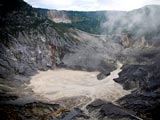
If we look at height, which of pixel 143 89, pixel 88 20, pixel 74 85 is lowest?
pixel 74 85

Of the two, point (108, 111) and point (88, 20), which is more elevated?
point (88, 20)

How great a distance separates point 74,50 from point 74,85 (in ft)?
111

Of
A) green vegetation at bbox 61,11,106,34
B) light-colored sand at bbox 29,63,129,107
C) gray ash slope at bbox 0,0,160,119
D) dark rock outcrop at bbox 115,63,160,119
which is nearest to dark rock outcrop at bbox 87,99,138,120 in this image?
dark rock outcrop at bbox 115,63,160,119

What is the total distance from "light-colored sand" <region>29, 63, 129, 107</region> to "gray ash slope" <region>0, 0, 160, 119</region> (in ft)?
10.8

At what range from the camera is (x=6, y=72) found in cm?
7912

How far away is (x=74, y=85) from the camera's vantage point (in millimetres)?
75312

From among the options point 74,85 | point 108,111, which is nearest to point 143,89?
point 108,111

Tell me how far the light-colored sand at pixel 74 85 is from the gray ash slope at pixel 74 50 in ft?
10.8

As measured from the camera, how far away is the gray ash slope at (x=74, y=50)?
2886 inches

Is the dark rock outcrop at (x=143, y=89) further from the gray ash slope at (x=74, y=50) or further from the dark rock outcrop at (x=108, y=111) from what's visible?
the dark rock outcrop at (x=108, y=111)

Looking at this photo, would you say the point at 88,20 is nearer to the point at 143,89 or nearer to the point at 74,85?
the point at 74,85

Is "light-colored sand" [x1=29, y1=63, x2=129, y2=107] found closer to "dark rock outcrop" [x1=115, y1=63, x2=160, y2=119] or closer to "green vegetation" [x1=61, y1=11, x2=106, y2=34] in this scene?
"dark rock outcrop" [x1=115, y1=63, x2=160, y2=119]

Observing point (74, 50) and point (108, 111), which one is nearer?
point (108, 111)

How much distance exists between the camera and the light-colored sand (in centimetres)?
6562
